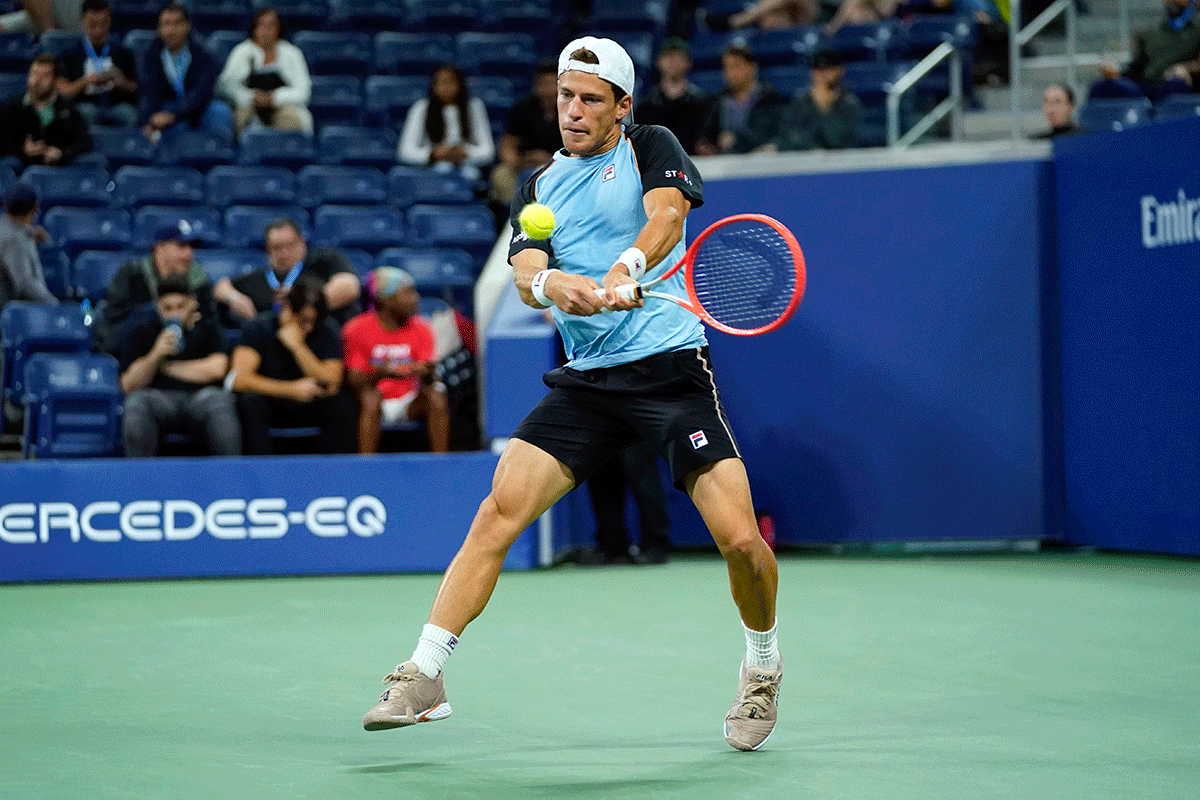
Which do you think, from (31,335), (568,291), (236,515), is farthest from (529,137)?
(568,291)

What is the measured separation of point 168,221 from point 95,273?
73 centimetres

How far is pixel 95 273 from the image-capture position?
1046 cm

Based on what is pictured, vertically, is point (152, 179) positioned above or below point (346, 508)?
above

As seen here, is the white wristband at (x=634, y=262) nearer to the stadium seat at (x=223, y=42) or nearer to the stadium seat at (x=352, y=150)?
the stadium seat at (x=352, y=150)

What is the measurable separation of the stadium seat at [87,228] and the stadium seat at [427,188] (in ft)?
6.88

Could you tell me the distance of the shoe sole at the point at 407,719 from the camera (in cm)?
387

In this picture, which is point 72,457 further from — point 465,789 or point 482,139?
point 465,789

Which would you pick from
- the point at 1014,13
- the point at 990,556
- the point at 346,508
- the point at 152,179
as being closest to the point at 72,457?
the point at 346,508

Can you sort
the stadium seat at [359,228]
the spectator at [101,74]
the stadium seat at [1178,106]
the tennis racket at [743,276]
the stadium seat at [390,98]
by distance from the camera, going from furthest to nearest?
1. the stadium seat at [390,98]
2. the spectator at [101,74]
3. the stadium seat at [359,228]
4. the stadium seat at [1178,106]
5. the tennis racket at [743,276]

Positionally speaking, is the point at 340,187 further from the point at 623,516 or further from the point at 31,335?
the point at 623,516

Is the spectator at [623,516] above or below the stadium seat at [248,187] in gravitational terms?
below

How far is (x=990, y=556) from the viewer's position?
29.9 feet

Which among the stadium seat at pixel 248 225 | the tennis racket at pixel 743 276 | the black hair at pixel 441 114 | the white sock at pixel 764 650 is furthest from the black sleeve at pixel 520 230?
the black hair at pixel 441 114

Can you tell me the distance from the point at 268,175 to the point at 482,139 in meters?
1.76
